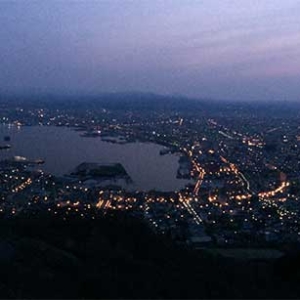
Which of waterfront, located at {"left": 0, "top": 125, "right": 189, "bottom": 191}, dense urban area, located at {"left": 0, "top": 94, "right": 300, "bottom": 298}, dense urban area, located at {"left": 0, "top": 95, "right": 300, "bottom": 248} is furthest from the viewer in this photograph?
waterfront, located at {"left": 0, "top": 125, "right": 189, "bottom": 191}

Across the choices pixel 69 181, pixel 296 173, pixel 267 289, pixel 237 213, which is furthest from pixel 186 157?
pixel 267 289

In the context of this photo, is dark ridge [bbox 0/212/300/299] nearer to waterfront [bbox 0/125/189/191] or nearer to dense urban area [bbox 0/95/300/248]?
dense urban area [bbox 0/95/300/248]

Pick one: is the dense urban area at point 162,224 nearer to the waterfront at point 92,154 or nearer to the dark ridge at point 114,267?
the dark ridge at point 114,267

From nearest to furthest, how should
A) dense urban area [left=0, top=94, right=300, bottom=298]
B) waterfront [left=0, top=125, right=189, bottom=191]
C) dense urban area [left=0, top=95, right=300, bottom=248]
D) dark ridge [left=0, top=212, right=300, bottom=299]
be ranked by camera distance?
1. dark ridge [left=0, top=212, right=300, bottom=299]
2. dense urban area [left=0, top=94, right=300, bottom=298]
3. dense urban area [left=0, top=95, right=300, bottom=248]
4. waterfront [left=0, top=125, right=189, bottom=191]

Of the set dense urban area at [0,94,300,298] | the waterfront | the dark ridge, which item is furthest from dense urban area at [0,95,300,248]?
the dark ridge

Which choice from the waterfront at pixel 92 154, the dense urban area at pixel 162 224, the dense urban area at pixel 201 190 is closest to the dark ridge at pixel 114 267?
the dense urban area at pixel 162 224

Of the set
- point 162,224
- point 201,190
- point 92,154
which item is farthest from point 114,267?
point 92,154

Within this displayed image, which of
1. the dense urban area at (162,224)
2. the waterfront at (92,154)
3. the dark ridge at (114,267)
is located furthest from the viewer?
the waterfront at (92,154)

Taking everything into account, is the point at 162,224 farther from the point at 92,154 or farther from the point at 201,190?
the point at 92,154
